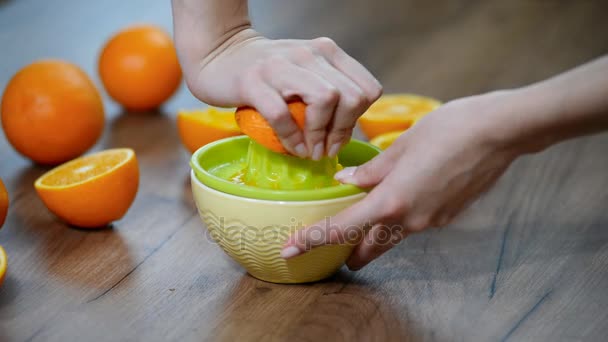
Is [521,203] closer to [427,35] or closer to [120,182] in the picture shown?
[120,182]

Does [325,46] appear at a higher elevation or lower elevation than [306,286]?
higher

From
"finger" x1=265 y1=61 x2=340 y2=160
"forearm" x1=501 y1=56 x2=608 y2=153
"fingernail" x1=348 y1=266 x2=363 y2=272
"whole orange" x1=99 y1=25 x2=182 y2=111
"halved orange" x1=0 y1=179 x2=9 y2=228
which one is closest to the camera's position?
"forearm" x1=501 y1=56 x2=608 y2=153

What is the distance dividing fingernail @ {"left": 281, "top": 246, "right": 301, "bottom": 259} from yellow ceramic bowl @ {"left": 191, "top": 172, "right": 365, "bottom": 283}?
2 cm

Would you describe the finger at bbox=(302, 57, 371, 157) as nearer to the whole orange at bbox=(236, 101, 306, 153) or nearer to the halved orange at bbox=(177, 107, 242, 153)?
the whole orange at bbox=(236, 101, 306, 153)

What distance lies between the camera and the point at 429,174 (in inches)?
29.9

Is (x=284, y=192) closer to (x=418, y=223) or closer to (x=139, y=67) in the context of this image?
(x=418, y=223)

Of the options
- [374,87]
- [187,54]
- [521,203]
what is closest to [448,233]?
[521,203]

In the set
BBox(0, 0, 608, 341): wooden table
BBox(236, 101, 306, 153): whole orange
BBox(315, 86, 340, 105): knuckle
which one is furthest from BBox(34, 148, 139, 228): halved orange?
BBox(315, 86, 340, 105): knuckle

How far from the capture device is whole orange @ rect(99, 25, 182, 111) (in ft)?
5.08

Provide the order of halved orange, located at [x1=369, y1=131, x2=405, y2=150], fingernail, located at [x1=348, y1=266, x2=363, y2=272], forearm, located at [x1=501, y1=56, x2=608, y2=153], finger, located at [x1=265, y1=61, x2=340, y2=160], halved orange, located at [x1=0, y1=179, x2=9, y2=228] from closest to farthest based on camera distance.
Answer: forearm, located at [x1=501, y1=56, x2=608, y2=153]
finger, located at [x1=265, y1=61, x2=340, y2=160]
fingernail, located at [x1=348, y1=266, x2=363, y2=272]
halved orange, located at [x1=0, y1=179, x2=9, y2=228]
halved orange, located at [x1=369, y1=131, x2=405, y2=150]

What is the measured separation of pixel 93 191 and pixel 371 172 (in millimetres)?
424

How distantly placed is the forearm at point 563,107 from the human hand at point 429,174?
0.01 metres

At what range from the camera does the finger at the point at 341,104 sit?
81 cm

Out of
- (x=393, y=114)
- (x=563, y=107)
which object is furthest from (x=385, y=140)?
(x=563, y=107)
